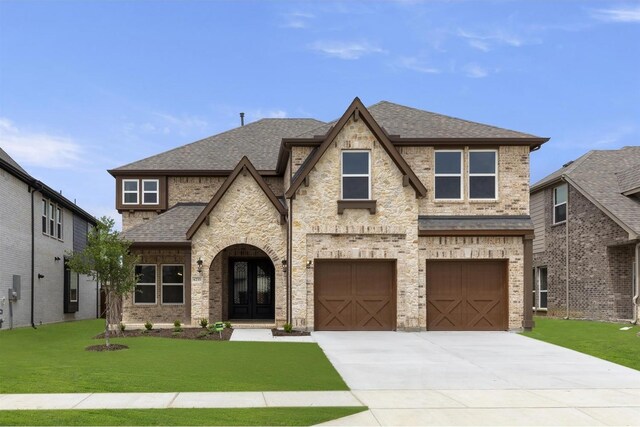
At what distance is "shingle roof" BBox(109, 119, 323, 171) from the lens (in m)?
29.3

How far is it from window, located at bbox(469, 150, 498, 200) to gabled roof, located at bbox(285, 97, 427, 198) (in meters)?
2.30

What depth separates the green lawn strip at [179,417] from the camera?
8984mm

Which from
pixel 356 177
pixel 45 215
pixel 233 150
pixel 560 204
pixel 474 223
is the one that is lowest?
pixel 474 223

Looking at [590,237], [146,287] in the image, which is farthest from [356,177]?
[590,237]

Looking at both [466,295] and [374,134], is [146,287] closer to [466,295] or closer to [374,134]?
[374,134]

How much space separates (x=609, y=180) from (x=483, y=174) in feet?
33.3

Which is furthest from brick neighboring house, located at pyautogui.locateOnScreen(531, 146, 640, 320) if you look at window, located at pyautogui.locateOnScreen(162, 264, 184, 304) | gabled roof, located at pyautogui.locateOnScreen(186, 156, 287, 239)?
window, located at pyautogui.locateOnScreen(162, 264, 184, 304)

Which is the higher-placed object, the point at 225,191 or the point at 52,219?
the point at 225,191

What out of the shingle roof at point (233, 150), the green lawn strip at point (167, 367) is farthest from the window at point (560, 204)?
the green lawn strip at point (167, 367)

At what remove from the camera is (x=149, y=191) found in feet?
96.4

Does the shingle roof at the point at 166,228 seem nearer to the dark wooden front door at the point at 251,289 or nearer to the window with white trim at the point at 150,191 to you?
the window with white trim at the point at 150,191

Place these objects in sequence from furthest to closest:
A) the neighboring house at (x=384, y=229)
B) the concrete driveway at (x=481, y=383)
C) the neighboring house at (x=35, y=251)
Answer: the neighboring house at (x=35, y=251)
the neighboring house at (x=384, y=229)
the concrete driveway at (x=481, y=383)

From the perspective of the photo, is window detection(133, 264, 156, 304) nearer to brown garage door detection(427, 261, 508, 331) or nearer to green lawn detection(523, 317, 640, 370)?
brown garage door detection(427, 261, 508, 331)

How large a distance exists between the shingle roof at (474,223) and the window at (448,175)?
0.86 m
